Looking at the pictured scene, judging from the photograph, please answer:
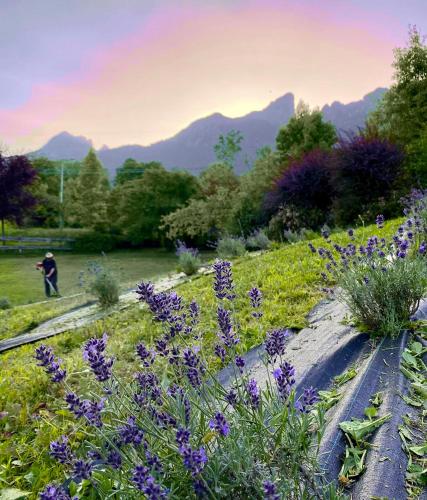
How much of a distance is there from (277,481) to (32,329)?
579 cm

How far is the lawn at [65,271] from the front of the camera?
12.0 m

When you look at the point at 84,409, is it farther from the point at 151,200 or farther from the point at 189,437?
the point at 151,200

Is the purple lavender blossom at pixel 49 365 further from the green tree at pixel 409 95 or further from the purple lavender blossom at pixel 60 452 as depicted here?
the green tree at pixel 409 95

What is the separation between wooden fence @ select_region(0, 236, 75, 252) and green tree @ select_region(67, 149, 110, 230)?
352 centimetres

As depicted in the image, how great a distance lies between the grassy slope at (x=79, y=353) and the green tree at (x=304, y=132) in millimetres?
17412

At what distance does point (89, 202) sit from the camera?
97.0 feet

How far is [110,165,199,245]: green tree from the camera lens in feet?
84.5

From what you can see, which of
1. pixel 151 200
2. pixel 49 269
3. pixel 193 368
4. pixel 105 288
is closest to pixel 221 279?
pixel 193 368

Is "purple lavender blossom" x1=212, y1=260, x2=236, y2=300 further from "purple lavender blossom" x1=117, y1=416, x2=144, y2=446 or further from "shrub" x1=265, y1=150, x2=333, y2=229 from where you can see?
"shrub" x1=265, y1=150, x2=333, y2=229

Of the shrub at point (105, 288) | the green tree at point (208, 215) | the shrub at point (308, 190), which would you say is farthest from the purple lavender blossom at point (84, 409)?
the green tree at point (208, 215)

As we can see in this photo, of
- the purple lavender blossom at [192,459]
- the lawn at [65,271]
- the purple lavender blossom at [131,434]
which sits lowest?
the lawn at [65,271]

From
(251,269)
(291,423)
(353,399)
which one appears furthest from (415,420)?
(251,269)

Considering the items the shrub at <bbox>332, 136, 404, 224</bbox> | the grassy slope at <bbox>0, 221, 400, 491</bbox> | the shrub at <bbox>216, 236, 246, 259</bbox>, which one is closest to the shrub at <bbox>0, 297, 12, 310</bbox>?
the shrub at <bbox>216, 236, 246, 259</bbox>

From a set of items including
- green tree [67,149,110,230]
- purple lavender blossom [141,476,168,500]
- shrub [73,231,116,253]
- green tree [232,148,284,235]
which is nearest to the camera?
purple lavender blossom [141,476,168,500]
